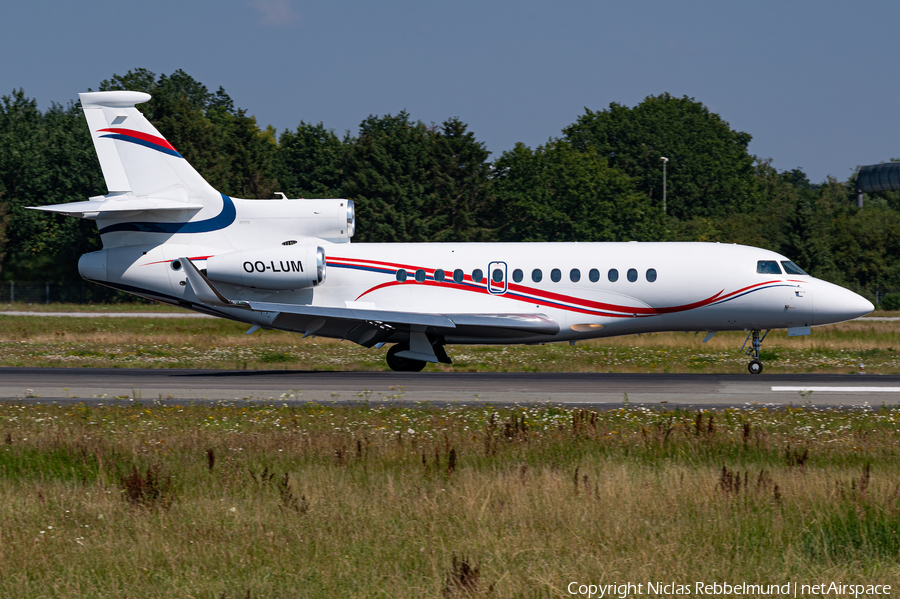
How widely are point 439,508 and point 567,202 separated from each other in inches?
2920

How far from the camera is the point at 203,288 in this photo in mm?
23031

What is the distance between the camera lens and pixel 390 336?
79.3 ft

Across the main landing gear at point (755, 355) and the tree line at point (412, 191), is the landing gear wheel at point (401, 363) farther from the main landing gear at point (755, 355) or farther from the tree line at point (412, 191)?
the tree line at point (412, 191)

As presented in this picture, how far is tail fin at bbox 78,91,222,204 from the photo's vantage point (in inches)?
969

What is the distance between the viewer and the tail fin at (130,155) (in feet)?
80.8

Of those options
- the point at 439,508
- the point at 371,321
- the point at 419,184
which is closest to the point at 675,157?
the point at 419,184

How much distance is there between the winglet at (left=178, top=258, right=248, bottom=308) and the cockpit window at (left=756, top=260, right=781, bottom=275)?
13.2 metres

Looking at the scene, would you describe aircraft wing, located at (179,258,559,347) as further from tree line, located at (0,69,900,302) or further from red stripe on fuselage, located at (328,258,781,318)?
tree line, located at (0,69,900,302)

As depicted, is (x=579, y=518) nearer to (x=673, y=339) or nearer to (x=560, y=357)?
(x=560, y=357)

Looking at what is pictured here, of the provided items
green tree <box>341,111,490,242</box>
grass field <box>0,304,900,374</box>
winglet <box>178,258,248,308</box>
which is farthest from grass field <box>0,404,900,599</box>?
green tree <box>341,111,490,242</box>

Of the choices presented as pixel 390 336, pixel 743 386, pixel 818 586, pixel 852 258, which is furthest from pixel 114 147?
pixel 852 258

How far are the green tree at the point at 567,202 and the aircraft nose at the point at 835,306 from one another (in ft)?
176

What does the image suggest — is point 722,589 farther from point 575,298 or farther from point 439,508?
point 575,298

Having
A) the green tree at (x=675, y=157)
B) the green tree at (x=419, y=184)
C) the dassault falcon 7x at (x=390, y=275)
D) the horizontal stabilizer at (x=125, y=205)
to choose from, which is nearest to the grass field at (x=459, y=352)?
the dassault falcon 7x at (x=390, y=275)
